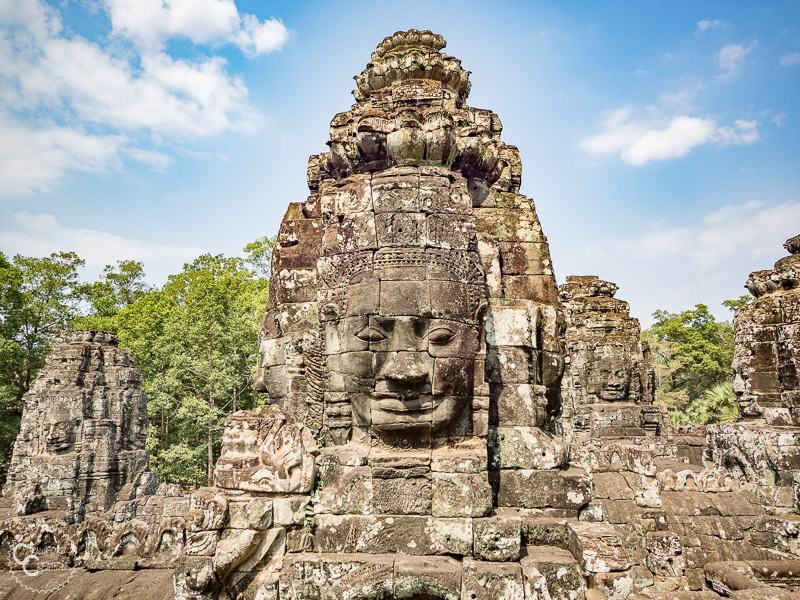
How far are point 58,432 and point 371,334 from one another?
12.5 metres

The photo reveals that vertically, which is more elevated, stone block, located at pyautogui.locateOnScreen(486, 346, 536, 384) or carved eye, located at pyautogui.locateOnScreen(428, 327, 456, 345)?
carved eye, located at pyautogui.locateOnScreen(428, 327, 456, 345)

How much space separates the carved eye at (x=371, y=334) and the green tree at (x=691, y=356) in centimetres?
3203

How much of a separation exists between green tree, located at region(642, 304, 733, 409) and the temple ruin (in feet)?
97.2

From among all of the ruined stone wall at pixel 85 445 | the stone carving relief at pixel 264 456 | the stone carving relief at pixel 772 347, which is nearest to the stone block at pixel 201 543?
the stone carving relief at pixel 264 456

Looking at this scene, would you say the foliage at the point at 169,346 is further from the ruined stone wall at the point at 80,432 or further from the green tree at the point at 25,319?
the ruined stone wall at the point at 80,432

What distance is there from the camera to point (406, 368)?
3713mm

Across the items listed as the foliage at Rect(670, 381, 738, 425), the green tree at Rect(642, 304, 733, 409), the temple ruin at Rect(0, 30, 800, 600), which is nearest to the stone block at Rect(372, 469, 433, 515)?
the temple ruin at Rect(0, 30, 800, 600)

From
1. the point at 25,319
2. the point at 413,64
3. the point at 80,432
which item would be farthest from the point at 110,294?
the point at 413,64

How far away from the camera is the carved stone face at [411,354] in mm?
3797

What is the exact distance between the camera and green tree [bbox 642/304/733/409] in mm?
32281

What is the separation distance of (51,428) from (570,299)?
44.1 ft

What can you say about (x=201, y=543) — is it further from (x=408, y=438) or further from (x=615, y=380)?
(x=615, y=380)

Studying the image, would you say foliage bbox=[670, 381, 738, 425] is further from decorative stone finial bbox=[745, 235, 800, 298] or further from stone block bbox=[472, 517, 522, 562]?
stone block bbox=[472, 517, 522, 562]

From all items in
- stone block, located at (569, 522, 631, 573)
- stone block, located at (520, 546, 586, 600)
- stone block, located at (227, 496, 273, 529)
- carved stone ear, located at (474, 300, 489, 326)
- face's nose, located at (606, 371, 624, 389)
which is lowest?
stone block, located at (520, 546, 586, 600)
